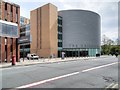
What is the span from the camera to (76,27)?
8519cm

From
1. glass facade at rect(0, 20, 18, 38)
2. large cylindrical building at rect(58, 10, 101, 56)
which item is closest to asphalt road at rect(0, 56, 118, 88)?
glass facade at rect(0, 20, 18, 38)

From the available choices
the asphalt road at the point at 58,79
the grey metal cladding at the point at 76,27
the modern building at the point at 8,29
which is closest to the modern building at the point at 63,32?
the grey metal cladding at the point at 76,27

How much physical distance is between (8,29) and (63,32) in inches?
2082

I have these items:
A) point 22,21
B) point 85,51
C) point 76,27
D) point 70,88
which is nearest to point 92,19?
point 76,27

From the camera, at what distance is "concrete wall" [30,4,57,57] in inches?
2955

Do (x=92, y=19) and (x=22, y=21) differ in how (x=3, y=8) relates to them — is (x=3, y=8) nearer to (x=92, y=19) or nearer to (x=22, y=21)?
(x=92, y=19)

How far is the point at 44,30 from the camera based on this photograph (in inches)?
3029

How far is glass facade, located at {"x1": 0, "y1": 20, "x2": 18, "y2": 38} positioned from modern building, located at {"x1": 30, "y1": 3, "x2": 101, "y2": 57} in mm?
39094

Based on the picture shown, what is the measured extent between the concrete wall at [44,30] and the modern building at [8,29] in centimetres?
3805

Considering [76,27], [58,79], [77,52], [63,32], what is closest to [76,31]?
[76,27]

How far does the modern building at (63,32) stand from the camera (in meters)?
75.9

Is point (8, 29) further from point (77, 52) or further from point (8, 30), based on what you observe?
point (77, 52)

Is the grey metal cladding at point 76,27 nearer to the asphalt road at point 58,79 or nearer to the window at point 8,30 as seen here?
the window at point 8,30

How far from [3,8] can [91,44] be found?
6073 centimetres
